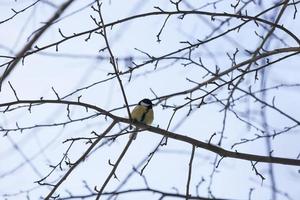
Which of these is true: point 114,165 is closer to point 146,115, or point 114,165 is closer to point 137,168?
point 137,168

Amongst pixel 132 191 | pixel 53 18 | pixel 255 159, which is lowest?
pixel 53 18

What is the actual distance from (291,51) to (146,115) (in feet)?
6.74

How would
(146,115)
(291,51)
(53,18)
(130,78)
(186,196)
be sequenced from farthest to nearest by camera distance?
(146,115), (130,78), (291,51), (186,196), (53,18)

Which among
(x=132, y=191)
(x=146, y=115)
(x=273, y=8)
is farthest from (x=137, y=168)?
(x=146, y=115)

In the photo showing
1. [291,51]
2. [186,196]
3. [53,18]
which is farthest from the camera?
[291,51]

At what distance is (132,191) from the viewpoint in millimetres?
2211

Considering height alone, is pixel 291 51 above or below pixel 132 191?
above

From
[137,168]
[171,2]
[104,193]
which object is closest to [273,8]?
[171,2]

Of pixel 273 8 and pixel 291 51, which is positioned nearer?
Answer: pixel 291 51

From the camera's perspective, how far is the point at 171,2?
2.35 m

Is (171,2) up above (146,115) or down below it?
below

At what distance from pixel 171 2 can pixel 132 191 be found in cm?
92

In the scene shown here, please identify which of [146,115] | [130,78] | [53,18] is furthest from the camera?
[146,115]

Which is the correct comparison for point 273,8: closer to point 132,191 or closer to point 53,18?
point 132,191
